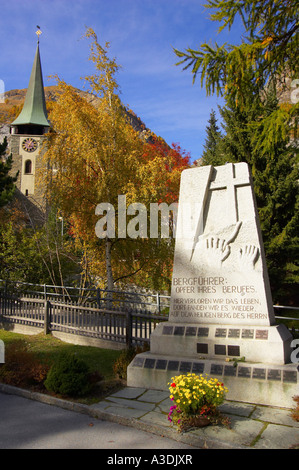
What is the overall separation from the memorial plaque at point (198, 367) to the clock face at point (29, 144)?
51532 mm

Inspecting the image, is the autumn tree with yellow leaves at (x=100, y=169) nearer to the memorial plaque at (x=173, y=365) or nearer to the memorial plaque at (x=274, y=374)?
the memorial plaque at (x=173, y=365)

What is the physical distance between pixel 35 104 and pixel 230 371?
53.2 m

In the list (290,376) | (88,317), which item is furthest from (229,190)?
(88,317)

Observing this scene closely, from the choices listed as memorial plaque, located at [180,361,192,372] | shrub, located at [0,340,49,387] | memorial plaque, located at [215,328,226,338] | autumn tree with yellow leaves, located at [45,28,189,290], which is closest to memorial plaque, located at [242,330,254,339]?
memorial plaque, located at [215,328,226,338]

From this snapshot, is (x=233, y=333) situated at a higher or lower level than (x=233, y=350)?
higher

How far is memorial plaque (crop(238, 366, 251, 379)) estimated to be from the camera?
18.2 feet

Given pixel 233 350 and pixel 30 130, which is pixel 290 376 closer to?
pixel 233 350

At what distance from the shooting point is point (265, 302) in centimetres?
601

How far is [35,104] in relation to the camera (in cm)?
5122

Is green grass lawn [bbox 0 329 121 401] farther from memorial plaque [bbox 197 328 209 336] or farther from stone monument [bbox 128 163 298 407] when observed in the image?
memorial plaque [bbox 197 328 209 336]

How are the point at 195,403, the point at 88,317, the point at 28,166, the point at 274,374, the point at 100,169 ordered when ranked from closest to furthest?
the point at 195,403 < the point at 274,374 < the point at 88,317 < the point at 100,169 < the point at 28,166

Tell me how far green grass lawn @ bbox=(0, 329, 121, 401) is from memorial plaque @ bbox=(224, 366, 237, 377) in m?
1.99

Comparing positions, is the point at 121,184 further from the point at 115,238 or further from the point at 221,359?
the point at 221,359

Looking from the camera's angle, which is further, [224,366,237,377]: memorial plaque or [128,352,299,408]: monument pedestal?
[224,366,237,377]: memorial plaque
